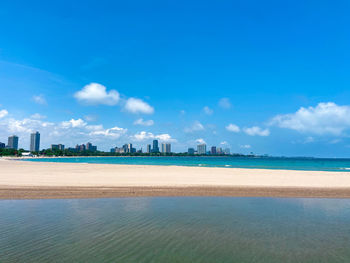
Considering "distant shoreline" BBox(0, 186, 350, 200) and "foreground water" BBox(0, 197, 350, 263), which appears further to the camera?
"distant shoreline" BBox(0, 186, 350, 200)

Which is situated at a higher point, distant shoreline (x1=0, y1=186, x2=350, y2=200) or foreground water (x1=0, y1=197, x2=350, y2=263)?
distant shoreline (x1=0, y1=186, x2=350, y2=200)

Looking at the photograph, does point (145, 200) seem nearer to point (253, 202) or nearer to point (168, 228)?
point (168, 228)

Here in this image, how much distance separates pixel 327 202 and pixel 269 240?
39.1 ft

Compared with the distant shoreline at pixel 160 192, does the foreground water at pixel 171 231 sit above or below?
below

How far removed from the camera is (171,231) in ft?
38.2

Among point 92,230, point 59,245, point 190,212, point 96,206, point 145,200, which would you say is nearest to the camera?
point 59,245

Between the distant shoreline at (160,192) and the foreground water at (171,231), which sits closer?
the foreground water at (171,231)

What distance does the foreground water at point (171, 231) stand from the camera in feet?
29.4

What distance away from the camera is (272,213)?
51.1ft

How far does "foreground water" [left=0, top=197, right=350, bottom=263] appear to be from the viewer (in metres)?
8.97

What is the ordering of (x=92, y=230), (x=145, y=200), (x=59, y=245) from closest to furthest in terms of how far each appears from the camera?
(x=59, y=245), (x=92, y=230), (x=145, y=200)

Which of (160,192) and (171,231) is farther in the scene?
(160,192)

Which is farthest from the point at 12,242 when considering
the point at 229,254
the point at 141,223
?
the point at 229,254

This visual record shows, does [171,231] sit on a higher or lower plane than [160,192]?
lower
